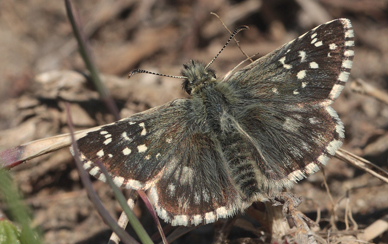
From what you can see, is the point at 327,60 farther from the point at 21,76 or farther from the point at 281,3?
the point at 21,76

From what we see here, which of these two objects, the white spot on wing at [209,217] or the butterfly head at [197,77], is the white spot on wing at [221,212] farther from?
the butterfly head at [197,77]

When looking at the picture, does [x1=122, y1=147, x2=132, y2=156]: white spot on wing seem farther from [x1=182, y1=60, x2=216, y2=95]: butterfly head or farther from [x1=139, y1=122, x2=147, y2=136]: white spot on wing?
[x1=182, y1=60, x2=216, y2=95]: butterfly head

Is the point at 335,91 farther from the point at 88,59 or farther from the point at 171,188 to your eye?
the point at 88,59

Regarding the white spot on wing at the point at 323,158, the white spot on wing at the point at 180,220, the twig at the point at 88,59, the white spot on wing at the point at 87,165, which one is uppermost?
the twig at the point at 88,59

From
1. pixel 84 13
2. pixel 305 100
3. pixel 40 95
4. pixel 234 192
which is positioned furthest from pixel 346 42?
pixel 84 13

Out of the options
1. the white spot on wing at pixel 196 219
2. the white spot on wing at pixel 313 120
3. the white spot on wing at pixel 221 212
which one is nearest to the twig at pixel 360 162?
the white spot on wing at pixel 313 120
